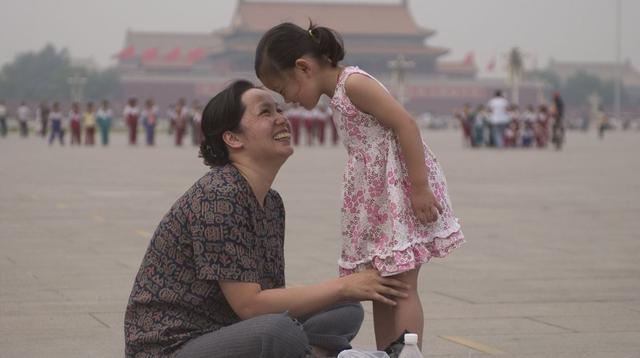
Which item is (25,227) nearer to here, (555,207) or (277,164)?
(555,207)

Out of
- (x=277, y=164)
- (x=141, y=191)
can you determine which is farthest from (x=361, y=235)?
(x=141, y=191)

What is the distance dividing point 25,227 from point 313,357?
224 inches

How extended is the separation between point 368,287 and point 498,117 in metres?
24.3

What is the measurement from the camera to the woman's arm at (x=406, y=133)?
3.78m

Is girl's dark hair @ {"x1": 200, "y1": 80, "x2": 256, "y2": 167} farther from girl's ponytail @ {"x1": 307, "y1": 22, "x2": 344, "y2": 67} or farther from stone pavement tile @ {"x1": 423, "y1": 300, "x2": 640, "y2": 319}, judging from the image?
stone pavement tile @ {"x1": 423, "y1": 300, "x2": 640, "y2": 319}

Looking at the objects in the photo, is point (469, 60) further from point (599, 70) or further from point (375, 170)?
point (375, 170)

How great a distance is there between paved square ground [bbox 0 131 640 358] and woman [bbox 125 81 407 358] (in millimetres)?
1075

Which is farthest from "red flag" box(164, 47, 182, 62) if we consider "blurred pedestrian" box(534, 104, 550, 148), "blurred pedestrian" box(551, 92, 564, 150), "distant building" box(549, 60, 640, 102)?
"blurred pedestrian" box(551, 92, 564, 150)

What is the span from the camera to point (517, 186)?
44.8 feet

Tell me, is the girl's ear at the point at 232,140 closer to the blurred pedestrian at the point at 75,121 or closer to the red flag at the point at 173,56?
the blurred pedestrian at the point at 75,121

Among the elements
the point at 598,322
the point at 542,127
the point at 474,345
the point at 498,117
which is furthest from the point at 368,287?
the point at 542,127

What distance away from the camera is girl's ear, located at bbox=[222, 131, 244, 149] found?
3537 mm

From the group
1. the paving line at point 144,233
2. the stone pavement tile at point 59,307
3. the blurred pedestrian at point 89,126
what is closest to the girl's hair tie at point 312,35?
the stone pavement tile at point 59,307

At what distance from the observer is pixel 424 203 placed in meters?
3.78
